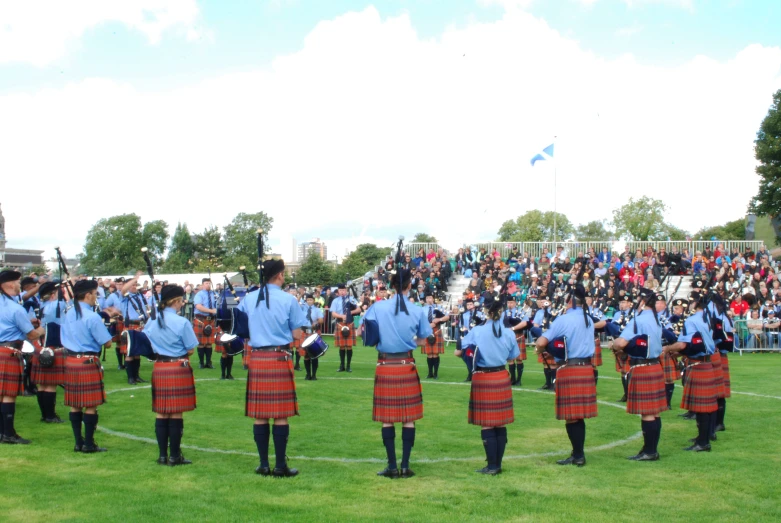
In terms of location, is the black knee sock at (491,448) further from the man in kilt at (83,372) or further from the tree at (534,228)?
the tree at (534,228)

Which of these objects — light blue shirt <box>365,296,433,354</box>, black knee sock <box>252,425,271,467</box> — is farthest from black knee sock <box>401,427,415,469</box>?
black knee sock <box>252,425,271,467</box>

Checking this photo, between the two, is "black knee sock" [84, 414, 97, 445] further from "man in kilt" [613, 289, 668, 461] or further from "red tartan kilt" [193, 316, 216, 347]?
"red tartan kilt" [193, 316, 216, 347]

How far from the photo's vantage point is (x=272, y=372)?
22.4 feet

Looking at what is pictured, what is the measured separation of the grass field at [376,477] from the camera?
5.76m

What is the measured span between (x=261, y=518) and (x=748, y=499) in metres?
4.22

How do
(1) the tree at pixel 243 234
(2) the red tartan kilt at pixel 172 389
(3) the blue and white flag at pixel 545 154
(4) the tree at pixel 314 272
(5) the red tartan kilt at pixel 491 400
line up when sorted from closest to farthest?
1. (5) the red tartan kilt at pixel 491 400
2. (2) the red tartan kilt at pixel 172 389
3. (3) the blue and white flag at pixel 545 154
4. (4) the tree at pixel 314 272
5. (1) the tree at pixel 243 234

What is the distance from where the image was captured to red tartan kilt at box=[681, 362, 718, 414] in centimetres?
826

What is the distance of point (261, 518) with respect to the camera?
217 inches

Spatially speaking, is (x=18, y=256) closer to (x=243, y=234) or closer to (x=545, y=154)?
(x=243, y=234)

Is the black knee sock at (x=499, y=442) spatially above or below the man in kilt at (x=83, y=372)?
below

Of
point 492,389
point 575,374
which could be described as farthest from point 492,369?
point 575,374

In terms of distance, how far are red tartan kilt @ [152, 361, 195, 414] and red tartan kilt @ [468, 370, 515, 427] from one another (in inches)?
114

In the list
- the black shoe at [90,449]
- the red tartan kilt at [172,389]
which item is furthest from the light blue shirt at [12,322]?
the red tartan kilt at [172,389]

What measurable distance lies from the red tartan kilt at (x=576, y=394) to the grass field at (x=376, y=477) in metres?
0.57
